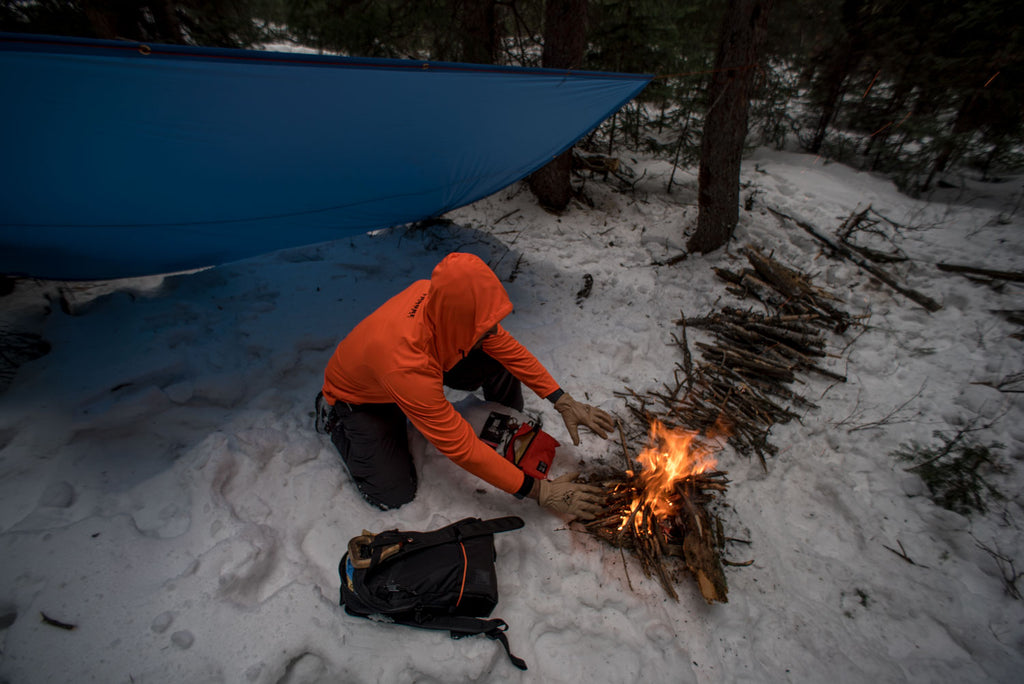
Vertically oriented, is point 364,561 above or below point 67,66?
below

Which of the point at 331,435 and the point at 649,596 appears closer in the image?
the point at 649,596

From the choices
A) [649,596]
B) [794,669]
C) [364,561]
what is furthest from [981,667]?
[364,561]

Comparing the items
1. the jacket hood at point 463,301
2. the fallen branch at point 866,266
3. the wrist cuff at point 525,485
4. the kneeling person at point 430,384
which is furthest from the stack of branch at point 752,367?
the jacket hood at point 463,301

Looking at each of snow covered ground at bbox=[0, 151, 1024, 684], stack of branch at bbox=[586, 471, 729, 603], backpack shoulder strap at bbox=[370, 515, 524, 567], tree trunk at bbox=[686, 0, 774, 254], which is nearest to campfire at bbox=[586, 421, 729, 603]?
stack of branch at bbox=[586, 471, 729, 603]

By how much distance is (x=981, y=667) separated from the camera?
1.66 m

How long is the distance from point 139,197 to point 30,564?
1683 millimetres

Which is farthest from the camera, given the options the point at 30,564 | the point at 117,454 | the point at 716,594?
the point at 117,454

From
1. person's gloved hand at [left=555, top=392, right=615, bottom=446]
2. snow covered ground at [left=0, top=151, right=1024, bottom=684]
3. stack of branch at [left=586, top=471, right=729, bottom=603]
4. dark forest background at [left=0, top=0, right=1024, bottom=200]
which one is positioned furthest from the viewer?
dark forest background at [left=0, top=0, right=1024, bottom=200]

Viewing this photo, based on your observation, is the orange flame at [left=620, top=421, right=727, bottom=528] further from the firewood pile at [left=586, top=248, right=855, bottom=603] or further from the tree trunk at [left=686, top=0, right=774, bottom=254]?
the tree trunk at [left=686, top=0, right=774, bottom=254]

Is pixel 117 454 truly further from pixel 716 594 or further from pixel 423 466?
pixel 716 594

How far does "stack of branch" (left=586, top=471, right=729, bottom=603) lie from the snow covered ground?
95 millimetres

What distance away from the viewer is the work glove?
199cm

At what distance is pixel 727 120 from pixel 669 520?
3563 millimetres

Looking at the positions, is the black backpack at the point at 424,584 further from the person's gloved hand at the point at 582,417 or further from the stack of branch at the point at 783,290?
the stack of branch at the point at 783,290
